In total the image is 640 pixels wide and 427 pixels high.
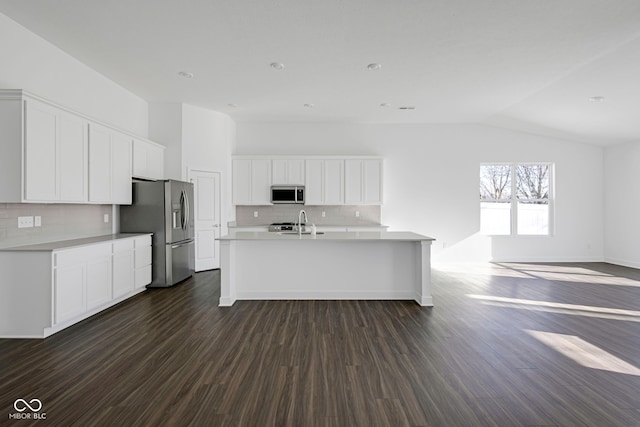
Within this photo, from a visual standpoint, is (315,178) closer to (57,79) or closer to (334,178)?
(334,178)

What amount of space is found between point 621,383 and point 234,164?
6463 mm

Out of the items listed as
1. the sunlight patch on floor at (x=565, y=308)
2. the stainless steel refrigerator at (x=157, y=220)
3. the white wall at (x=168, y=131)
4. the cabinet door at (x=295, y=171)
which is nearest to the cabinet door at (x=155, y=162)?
the white wall at (x=168, y=131)

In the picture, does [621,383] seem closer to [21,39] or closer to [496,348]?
[496,348]

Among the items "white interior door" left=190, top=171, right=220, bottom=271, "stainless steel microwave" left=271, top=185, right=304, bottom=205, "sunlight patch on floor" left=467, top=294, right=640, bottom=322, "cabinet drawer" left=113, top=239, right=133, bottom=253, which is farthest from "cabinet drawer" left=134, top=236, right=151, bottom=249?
"sunlight patch on floor" left=467, top=294, right=640, bottom=322

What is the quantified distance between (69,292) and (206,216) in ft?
10.1

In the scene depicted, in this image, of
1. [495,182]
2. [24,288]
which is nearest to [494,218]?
[495,182]

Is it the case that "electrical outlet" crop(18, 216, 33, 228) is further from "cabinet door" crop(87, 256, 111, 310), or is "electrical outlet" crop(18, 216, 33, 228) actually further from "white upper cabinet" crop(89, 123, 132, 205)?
"cabinet door" crop(87, 256, 111, 310)

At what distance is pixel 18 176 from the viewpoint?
9.70 ft

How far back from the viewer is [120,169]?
14.5 ft

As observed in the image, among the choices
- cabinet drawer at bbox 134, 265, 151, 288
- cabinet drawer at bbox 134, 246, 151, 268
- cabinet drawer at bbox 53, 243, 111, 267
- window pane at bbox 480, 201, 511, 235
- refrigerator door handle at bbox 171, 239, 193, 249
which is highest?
window pane at bbox 480, 201, 511, 235

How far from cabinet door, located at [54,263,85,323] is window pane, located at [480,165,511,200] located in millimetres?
7541

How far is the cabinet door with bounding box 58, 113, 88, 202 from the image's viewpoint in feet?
11.2

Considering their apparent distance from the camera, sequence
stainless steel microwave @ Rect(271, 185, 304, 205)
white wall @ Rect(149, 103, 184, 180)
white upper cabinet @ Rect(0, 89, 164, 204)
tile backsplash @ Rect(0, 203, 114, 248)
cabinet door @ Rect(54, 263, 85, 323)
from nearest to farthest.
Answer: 1. white upper cabinet @ Rect(0, 89, 164, 204)
2. cabinet door @ Rect(54, 263, 85, 323)
3. tile backsplash @ Rect(0, 203, 114, 248)
4. white wall @ Rect(149, 103, 184, 180)
5. stainless steel microwave @ Rect(271, 185, 304, 205)

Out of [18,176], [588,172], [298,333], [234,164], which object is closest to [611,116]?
[588,172]
